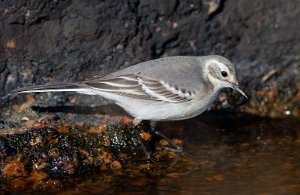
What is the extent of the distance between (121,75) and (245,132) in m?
1.98

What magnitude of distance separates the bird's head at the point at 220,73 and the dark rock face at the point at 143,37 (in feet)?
3.19

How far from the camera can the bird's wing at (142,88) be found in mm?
8156

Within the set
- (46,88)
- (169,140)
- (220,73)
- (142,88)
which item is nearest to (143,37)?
(142,88)

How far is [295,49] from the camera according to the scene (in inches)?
385

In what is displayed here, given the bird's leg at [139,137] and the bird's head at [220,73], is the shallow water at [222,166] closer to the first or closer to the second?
the bird's leg at [139,137]

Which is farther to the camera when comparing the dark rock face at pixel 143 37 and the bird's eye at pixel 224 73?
the dark rock face at pixel 143 37

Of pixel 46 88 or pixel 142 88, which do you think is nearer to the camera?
pixel 46 88

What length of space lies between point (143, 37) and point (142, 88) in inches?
45.0

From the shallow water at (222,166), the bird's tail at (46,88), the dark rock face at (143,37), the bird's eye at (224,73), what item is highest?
the dark rock face at (143,37)

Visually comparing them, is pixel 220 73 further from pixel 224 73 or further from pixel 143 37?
pixel 143 37

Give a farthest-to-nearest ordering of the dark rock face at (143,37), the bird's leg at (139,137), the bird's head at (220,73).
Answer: the dark rock face at (143,37) < the bird's head at (220,73) < the bird's leg at (139,137)

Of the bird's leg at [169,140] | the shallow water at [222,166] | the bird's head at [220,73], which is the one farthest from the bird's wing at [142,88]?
the shallow water at [222,166]

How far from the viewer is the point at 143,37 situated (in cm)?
916

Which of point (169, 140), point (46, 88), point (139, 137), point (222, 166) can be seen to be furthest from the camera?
point (169, 140)
